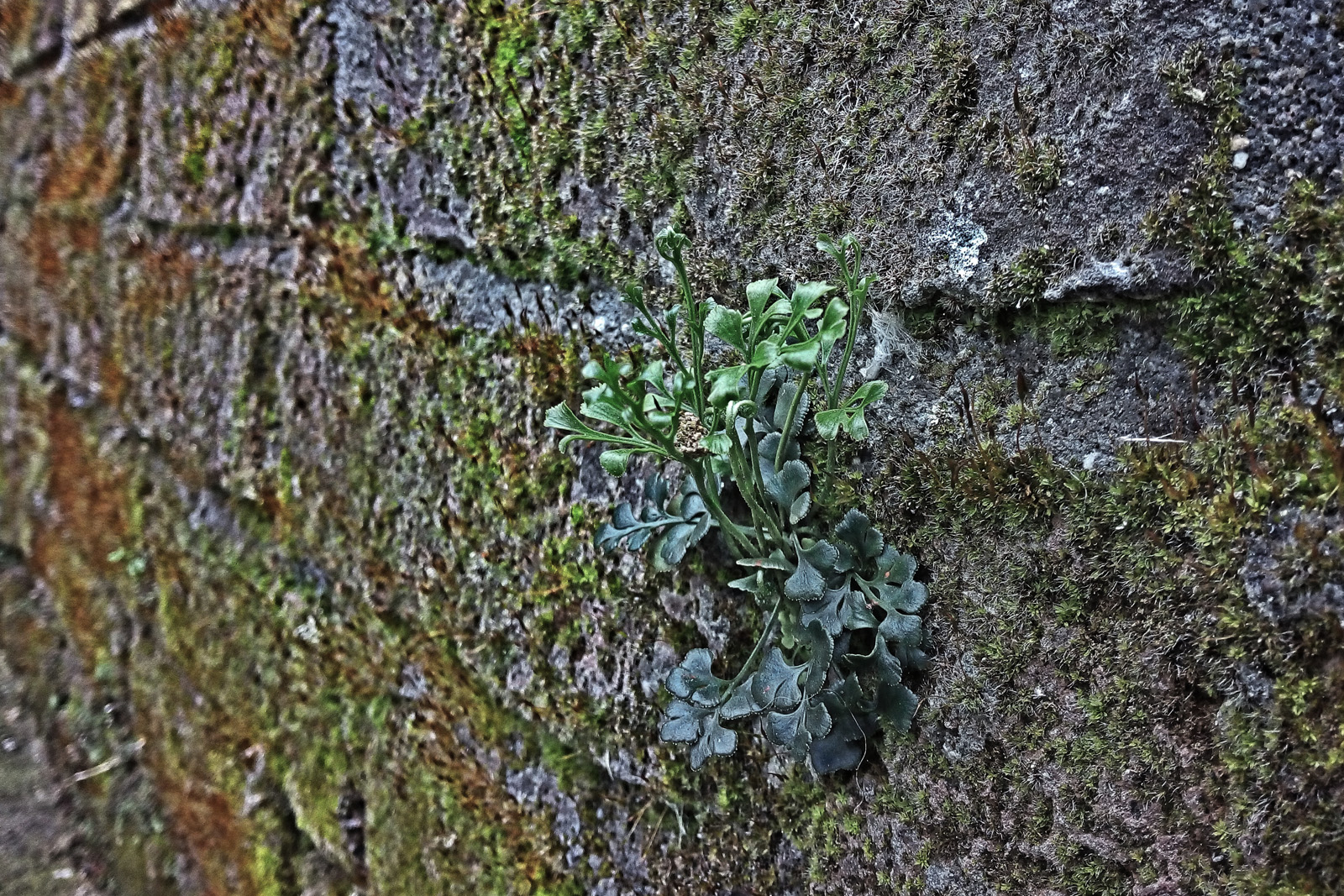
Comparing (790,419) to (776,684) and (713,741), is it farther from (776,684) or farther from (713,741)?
(713,741)

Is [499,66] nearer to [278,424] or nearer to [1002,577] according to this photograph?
[278,424]

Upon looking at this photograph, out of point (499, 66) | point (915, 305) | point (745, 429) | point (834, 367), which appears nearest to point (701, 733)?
point (745, 429)

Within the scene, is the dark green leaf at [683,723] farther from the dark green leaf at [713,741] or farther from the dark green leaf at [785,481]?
the dark green leaf at [785,481]

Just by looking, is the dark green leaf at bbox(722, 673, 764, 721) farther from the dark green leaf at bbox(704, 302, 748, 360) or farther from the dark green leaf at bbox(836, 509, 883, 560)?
the dark green leaf at bbox(704, 302, 748, 360)

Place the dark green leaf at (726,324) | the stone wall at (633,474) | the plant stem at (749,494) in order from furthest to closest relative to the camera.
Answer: the plant stem at (749,494) < the dark green leaf at (726,324) < the stone wall at (633,474)

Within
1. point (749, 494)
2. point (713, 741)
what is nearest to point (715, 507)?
point (749, 494)

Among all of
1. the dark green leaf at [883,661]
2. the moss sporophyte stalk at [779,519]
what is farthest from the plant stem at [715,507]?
the dark green leaf at [883,661]

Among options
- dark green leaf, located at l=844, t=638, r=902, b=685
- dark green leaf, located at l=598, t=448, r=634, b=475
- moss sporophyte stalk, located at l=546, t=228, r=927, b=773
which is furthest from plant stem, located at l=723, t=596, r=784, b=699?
dark green leaf, located at l=598, t=448, r=634, b=475
